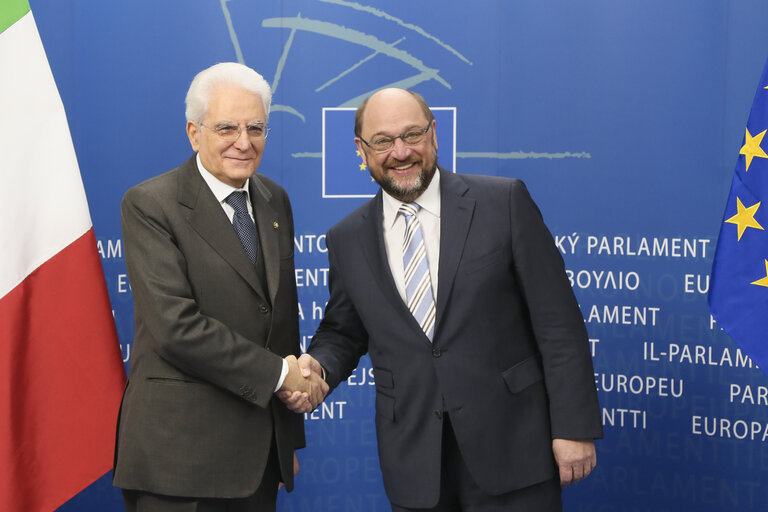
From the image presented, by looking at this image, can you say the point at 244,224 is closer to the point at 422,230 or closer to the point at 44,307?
the point at 422,230

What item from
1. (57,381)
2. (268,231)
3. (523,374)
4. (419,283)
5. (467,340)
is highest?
(268,231)

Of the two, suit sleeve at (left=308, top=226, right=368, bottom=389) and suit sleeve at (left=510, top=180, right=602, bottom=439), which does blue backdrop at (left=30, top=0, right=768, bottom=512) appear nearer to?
suit sleeve at (left=308, top=226, right=368, bottom=389)

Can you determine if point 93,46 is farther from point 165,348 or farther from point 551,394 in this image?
point 551,394

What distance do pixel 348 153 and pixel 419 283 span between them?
60.4 inches

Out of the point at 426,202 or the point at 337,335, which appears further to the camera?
the point at 337,335

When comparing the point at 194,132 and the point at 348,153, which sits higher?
the point at 194,132

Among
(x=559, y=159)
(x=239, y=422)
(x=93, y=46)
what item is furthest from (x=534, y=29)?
(x=239, y=422)

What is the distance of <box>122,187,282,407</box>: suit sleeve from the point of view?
213 cm

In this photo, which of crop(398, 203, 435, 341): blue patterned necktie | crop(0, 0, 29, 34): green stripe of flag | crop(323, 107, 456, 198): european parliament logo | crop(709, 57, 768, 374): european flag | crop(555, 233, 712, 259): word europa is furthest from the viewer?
crop(323, 107, 456, 198): european parliament logo

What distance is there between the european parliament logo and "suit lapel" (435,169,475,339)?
1.34 metres

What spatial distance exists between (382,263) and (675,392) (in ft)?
6.15

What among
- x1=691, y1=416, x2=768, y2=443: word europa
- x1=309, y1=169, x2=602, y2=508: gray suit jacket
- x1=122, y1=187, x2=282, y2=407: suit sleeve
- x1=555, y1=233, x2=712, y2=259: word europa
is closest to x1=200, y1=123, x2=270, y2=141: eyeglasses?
x1=122, y1=187, x2=282, y2=407: suit sleeve

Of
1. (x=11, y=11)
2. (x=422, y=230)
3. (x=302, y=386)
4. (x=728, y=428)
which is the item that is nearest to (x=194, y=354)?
(x=302, y=386)

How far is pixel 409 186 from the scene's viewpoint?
2.29 metres
